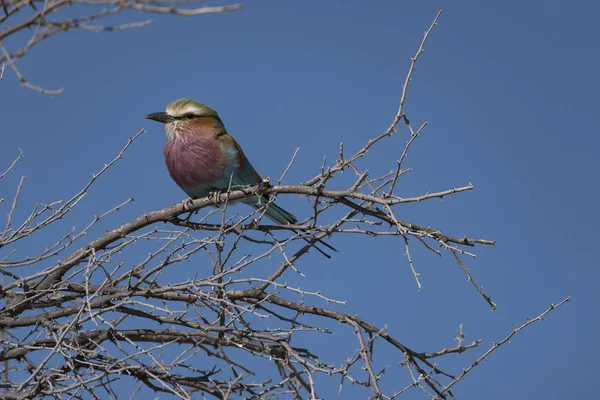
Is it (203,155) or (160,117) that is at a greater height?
(160,117)

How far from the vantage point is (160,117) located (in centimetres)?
630

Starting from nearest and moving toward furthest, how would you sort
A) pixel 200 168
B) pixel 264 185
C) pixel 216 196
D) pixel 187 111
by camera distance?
pixel 264 185 < pixel 216 196 < pixel 200 168 < pixel 187 111

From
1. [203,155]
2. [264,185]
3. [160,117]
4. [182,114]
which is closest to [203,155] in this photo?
[203,155]

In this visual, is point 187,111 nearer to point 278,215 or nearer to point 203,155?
point 203,155

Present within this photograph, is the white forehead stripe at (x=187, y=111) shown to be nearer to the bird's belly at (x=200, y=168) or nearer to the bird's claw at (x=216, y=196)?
the bird's belly at (x=200, y=168)

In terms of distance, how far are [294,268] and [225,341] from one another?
0.74m

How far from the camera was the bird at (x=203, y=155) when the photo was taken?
19.1 ft

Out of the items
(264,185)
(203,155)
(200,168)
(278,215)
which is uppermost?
(203,155)

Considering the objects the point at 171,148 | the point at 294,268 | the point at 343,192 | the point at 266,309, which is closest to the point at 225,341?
the point at 266,309

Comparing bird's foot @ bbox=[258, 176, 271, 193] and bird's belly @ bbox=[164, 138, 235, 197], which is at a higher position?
bird's belly @ bbox=[164, 138, 235, 197]

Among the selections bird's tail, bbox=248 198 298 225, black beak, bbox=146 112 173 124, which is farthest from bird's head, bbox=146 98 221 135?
bird's tail, bbox=248 198 298 225

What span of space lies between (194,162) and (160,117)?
68 cm

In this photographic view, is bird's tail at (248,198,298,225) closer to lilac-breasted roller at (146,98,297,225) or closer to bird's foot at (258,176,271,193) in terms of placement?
lilac-breasted roller at (146,98,297,225)

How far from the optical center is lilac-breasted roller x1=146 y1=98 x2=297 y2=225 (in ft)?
19.1
